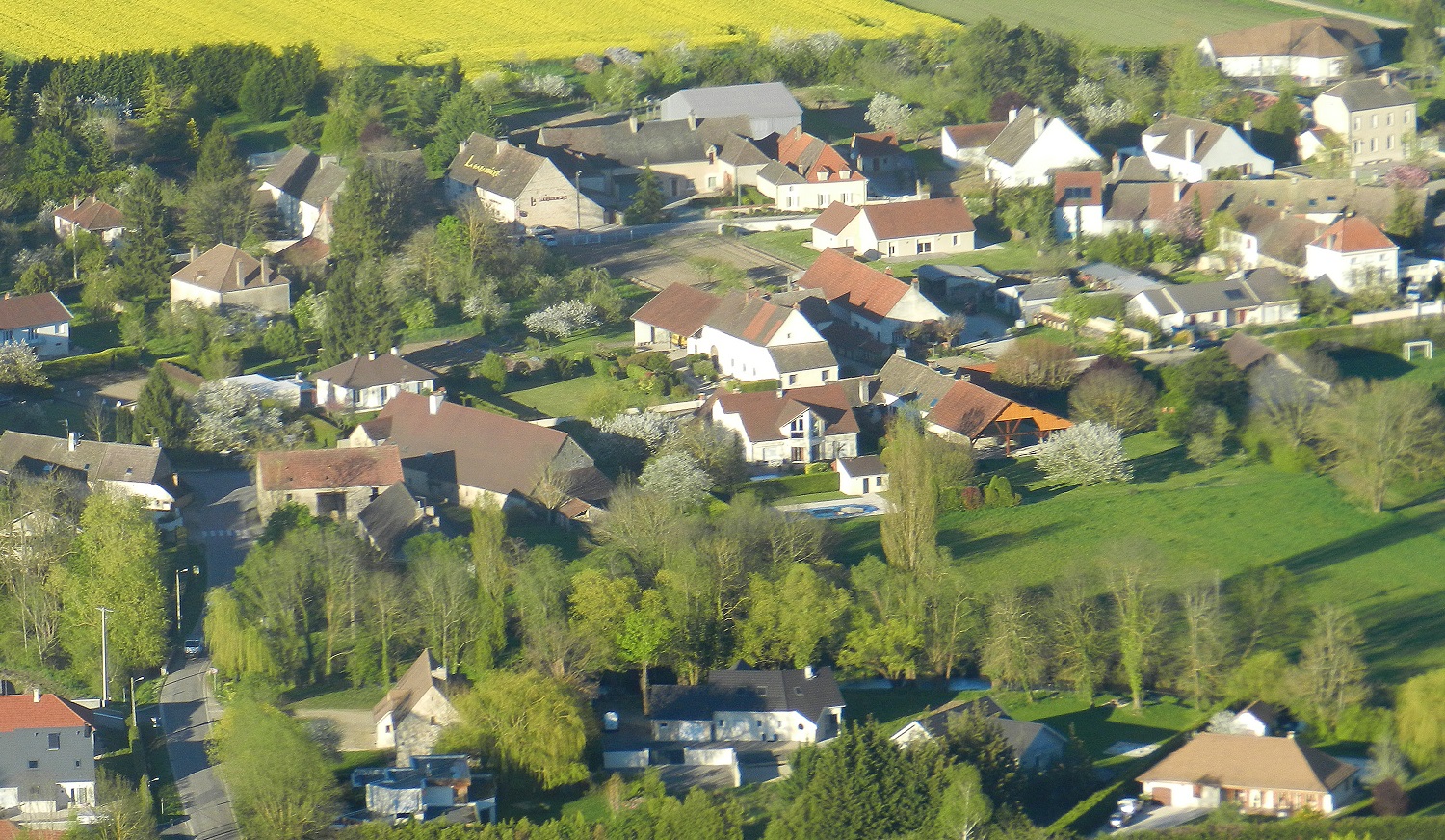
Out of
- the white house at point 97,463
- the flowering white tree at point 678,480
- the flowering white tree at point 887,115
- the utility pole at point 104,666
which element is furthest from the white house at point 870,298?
the utility pole at point 104,666

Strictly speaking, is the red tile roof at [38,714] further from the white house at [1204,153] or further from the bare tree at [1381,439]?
the white house at [1204,153]

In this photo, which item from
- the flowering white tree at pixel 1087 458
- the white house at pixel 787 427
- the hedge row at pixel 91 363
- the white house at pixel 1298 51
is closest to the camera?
the flowering white tree at pixel 1087 458

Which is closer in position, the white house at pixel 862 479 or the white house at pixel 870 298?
the white house at pixel 862 479

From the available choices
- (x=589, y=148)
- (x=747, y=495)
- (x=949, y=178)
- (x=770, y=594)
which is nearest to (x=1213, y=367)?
(x=747, y=495)

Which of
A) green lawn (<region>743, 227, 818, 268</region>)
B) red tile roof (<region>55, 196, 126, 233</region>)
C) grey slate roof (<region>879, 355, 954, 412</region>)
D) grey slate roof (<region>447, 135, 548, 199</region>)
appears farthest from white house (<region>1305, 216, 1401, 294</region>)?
red tile roof (<region>55, 196, 126, 233</region>)

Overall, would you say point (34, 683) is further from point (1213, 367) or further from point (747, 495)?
point (1213, 367)

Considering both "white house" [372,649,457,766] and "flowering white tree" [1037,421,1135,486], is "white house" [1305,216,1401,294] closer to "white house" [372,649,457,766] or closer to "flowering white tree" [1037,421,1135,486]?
"flowering white tree" [1037,421,1135,486]
